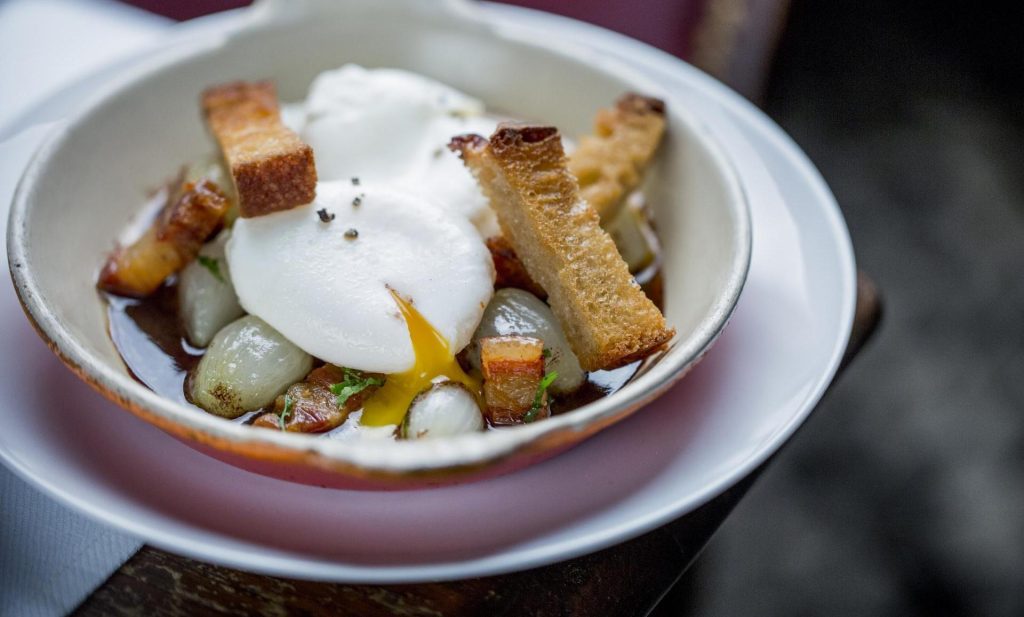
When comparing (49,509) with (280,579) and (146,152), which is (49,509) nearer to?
(280,579)

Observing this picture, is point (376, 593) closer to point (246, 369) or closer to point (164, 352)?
point (246, 369)

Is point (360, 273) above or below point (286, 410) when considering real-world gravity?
above

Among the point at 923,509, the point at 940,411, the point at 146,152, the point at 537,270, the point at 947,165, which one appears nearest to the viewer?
the point at 537,270

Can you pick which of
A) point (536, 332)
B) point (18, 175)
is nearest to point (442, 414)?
point (536, 332)

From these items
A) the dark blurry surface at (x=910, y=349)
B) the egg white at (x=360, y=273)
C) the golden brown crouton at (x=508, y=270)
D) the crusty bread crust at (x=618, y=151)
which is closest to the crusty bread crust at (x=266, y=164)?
the egg white at (x=360, y=273)

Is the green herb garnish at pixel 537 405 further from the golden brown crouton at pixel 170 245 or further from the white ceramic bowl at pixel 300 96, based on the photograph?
the golden brown crouton at pixel 170 245

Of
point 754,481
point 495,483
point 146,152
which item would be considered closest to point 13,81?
point 146,152
